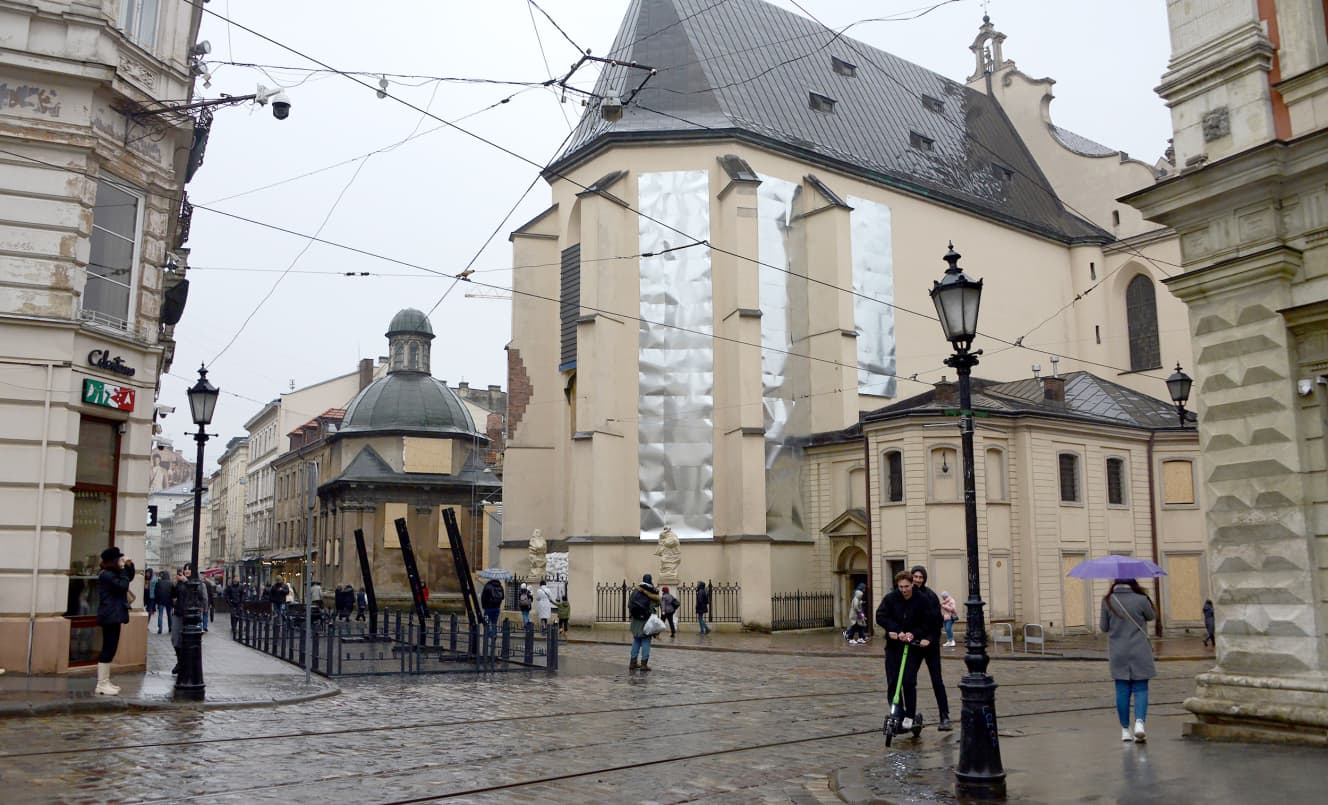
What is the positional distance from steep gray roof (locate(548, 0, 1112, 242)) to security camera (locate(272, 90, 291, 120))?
19.7m

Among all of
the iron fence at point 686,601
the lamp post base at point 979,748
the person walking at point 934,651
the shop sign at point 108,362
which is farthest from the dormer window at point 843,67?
the lamp post base at point 979,748

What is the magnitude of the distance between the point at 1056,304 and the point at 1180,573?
1655 centimetres

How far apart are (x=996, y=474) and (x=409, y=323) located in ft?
135

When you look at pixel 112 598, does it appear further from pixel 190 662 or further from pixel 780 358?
pixel 780 358

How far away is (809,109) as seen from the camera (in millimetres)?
41531

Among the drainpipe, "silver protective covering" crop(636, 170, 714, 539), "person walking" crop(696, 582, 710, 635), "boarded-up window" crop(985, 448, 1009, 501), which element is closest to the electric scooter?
"person walking" crop(696, 582, 710, 635)

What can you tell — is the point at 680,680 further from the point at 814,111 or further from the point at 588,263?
the point at 814,111

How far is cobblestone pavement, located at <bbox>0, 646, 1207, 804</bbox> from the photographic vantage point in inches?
324

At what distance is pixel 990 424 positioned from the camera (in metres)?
32.0

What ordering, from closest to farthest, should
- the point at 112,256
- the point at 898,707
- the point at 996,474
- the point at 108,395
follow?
the point at 898,707 → the point at 108,395 → the point at 112,256 → the point at 996,474

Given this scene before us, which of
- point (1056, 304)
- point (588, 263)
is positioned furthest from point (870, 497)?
point (1056, 304)

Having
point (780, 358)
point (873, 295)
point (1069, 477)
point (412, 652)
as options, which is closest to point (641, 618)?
point (412, 652)

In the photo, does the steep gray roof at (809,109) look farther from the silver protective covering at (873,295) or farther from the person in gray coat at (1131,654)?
the person in gray coat at (1131,654)

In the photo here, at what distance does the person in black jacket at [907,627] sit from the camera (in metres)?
10.8
